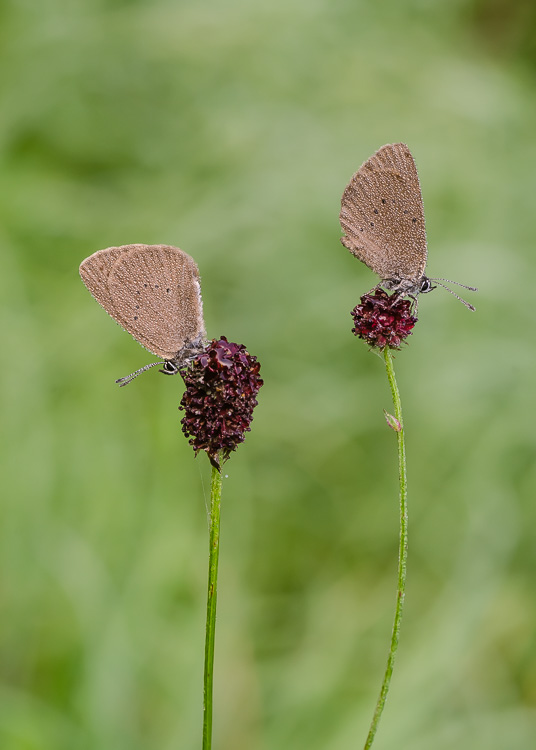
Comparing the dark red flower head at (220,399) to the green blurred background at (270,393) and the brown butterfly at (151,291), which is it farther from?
the green blurred background at (270,393)

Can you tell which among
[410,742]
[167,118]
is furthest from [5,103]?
[410,742]

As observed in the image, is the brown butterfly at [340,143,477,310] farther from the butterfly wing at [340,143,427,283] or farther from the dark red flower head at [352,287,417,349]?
the dark red flower head at [352,287,417,349]

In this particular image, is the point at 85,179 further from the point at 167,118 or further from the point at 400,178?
the point at 400,178

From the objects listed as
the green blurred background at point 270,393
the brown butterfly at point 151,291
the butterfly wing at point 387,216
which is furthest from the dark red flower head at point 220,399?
the green blurred background at point 270,393

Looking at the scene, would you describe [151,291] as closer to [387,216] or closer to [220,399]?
[220,399]

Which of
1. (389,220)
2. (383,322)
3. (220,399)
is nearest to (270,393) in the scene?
(389,220)

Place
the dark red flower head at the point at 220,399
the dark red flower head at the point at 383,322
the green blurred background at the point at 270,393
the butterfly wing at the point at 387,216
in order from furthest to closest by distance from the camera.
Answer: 1. the green blurred background at the point at 270,393
2. the butterfly wing at the point at 387,216
3. the dark red flower head at the point at 383,322
4. the dark red flower head at the point at 220,399
